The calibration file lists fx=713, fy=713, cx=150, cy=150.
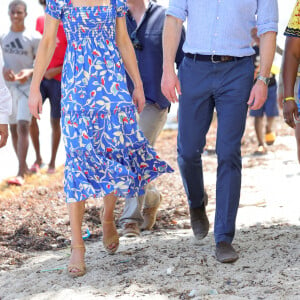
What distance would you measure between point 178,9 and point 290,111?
1016 millimetres

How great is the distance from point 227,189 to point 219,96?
24.1 inches

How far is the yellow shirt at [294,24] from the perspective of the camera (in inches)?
189

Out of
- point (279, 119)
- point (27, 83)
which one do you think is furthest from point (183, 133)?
point (279, 119)

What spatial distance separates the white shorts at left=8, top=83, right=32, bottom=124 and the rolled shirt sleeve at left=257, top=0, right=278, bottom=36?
5171 mm

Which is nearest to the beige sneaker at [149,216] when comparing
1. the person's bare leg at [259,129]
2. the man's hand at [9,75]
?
the man's hand at [9,75]

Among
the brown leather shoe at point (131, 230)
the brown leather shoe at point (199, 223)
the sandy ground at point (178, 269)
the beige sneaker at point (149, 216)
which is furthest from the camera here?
the beige sneaker at point (149, 216)

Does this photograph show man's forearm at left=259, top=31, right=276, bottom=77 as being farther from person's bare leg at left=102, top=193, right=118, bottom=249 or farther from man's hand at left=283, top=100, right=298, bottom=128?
person's bare leg at left=102, top=193, right=118, bottom=249

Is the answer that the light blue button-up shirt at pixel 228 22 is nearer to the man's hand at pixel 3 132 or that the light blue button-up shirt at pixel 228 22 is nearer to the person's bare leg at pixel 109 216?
the person's bare leg at pixel 109 216

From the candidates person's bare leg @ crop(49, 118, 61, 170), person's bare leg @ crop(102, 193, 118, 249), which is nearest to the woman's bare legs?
person's bare leg @ crop(102, 193, 118, 249)

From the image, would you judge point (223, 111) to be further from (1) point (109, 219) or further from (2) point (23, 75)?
(2) point (23, 75)

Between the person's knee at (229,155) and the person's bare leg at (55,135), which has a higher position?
the person's knee at (229,155)

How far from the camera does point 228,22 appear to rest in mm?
4598

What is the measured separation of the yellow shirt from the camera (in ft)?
15.7

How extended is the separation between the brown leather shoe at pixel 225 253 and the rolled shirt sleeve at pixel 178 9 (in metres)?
1.52
